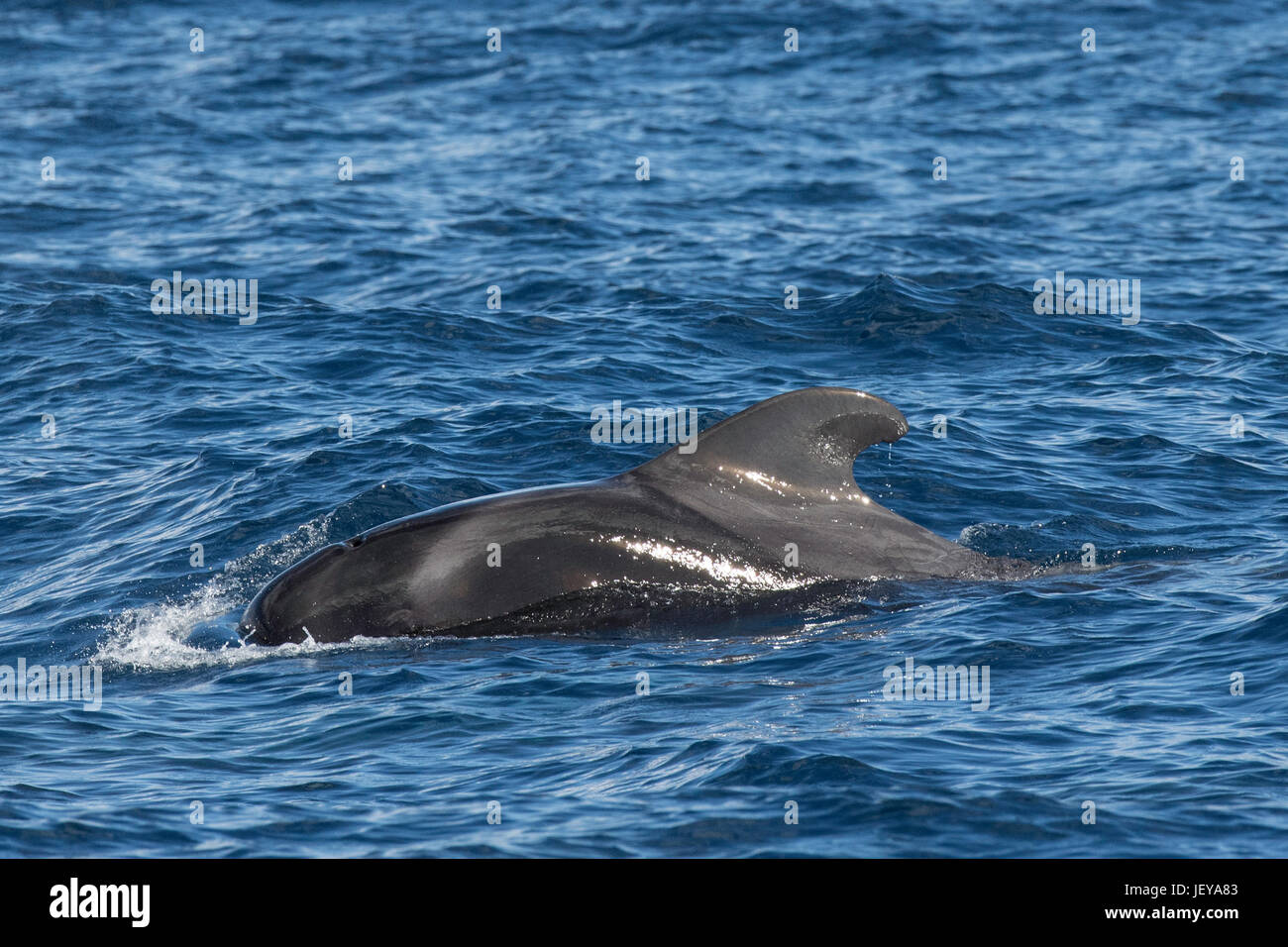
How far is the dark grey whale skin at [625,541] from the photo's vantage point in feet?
44.1

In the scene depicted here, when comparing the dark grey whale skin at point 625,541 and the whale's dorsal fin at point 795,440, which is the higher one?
the whale's dorsal fin at point 795,440

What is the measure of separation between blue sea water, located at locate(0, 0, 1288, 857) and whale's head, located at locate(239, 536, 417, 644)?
19cm

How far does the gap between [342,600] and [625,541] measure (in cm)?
235

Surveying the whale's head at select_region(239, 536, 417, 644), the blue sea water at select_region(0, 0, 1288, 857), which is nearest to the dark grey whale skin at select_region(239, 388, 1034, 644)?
the whale's head at select_region(239, 536, 417, 644)

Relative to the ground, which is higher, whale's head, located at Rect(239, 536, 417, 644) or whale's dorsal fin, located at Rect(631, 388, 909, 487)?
whale's dorsal fin, located at Rect(631, 388, 909, 487)

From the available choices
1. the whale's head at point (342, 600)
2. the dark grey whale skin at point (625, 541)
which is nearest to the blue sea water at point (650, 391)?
the whale's head at point (342, 600)

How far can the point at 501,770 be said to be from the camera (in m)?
11.0

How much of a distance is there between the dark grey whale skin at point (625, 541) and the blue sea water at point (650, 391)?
14.3 inches

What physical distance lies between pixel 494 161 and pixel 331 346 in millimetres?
11502

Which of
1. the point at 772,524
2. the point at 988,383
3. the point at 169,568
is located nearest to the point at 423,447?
the point at 169,568

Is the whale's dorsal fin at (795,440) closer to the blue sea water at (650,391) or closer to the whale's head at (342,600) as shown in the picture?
the blue sea water at (650,391)

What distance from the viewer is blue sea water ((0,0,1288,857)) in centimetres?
1061

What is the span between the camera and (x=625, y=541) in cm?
1352

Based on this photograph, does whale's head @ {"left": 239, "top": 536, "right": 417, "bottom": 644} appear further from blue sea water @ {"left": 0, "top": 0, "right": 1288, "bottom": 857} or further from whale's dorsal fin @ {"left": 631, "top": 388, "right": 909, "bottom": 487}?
whale's dorsal fin @ {"left": 631, "top": 388, "right": 909, "bottom": 487}
